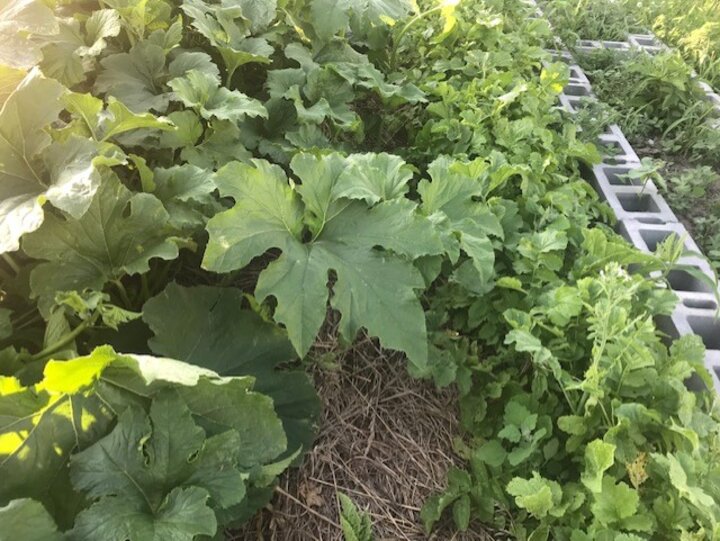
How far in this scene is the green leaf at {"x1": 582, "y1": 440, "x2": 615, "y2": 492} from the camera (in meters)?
1.44

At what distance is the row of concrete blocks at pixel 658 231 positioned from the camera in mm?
2191

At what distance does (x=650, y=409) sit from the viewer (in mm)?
1614

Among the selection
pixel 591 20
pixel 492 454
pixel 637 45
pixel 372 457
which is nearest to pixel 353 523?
pixel 372 457

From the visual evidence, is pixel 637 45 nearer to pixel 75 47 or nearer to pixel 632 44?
pixel 632 44

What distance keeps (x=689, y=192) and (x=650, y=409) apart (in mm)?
1587

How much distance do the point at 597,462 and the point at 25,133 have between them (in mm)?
1530

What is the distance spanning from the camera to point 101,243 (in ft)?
5.00

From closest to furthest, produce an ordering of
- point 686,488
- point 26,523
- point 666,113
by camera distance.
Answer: point 26,523 < point 686,488 < point 666,113

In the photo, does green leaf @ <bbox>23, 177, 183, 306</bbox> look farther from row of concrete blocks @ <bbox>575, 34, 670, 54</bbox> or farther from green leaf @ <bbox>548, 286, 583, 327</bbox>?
row of concrete blocks @ <bbox>575, 34, 670, 54</bbox>

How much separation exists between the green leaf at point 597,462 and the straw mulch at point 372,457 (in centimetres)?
32

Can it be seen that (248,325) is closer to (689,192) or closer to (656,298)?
(656,298)

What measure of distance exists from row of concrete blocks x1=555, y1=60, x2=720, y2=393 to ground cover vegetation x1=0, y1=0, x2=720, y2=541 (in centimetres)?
20

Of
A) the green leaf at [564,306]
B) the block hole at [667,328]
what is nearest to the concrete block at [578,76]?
the block hole at [667,328]

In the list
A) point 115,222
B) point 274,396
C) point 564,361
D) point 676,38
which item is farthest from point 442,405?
point 676,38
